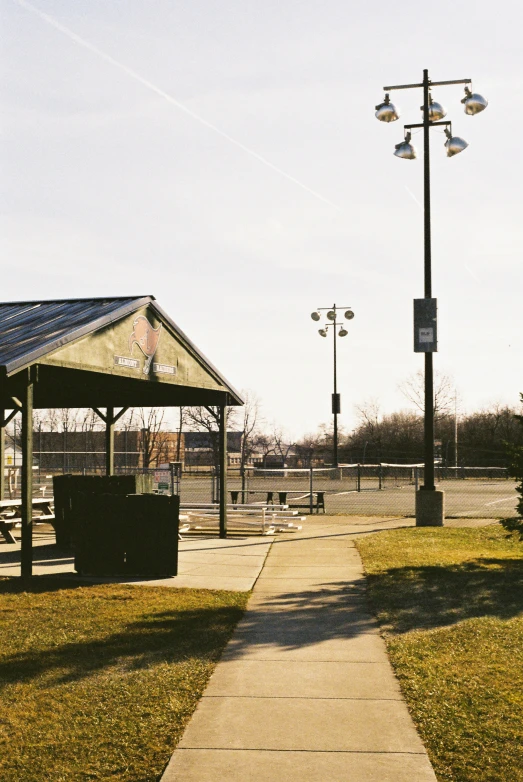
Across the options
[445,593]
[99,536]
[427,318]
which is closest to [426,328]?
[427,318]

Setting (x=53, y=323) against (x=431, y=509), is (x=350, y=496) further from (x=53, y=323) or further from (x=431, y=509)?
(x=53, y=323)

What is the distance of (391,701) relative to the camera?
6.18 m

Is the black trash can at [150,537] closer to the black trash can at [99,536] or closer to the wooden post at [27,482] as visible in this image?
the black trash can at [99,536]

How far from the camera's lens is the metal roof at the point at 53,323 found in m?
11.7

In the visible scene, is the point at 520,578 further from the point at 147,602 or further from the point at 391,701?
the point at 391,701

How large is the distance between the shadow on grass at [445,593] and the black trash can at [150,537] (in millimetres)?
3048

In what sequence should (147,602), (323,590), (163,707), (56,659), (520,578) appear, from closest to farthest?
(163,707), (56,659), (147,602), (323,590), (520,578)

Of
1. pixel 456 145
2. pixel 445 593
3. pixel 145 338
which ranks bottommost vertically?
pixel 445 593

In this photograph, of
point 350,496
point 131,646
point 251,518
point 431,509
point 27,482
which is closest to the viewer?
point 131,646

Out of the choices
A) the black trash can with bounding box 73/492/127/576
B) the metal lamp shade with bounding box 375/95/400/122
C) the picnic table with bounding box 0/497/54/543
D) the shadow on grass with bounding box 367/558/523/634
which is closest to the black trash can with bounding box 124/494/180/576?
the black trash can with bounding box 73/492/127/576

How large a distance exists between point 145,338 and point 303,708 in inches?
396

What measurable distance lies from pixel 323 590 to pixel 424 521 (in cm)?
981

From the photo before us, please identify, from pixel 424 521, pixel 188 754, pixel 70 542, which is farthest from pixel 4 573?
pixel 424 521

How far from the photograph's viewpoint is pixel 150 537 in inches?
487
